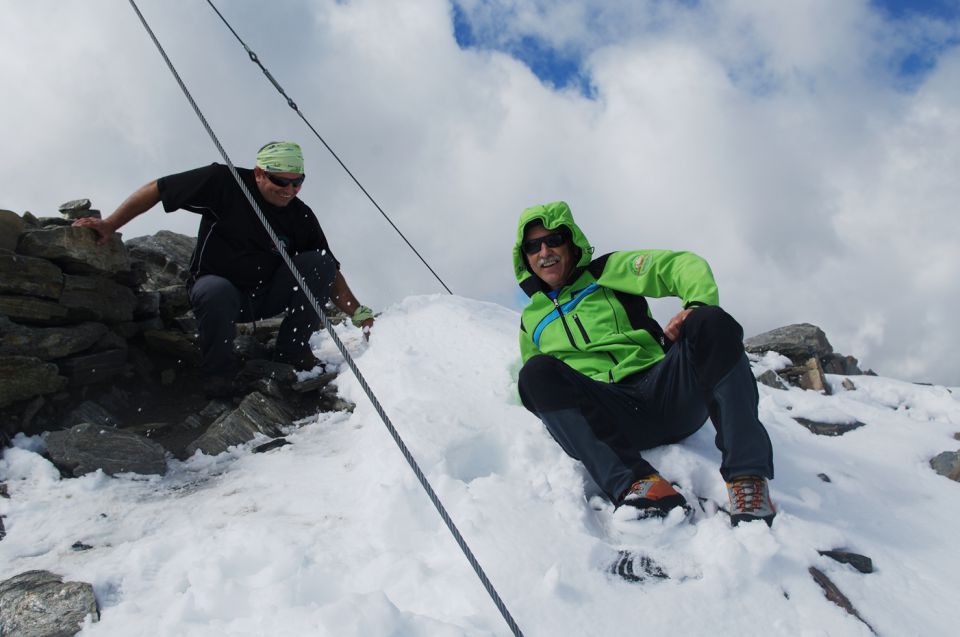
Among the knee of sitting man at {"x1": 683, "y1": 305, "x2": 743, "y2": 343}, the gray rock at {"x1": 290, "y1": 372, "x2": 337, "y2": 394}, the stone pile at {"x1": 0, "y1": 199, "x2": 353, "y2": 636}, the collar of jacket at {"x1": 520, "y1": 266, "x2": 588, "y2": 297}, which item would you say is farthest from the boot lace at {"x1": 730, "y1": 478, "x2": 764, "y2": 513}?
the gray rock at {"x1": 290, "y1": 372, "x2": 337, "y2": 394}

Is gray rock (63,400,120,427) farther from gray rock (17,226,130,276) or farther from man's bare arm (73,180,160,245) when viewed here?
man's bare arm (73,180,160,245)

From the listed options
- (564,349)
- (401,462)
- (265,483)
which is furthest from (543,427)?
(265,483)

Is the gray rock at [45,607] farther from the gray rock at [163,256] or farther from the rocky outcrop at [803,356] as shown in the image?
the rocky outcrop at [803,356]

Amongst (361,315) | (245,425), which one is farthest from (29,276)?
(361,315)

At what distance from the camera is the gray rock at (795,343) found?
7.28 m

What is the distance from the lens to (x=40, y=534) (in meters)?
3.27

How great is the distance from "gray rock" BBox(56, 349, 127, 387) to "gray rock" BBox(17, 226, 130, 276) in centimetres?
71

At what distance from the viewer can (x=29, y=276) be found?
193 inches

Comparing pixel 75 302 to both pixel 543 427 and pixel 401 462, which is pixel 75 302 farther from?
pixel 543 427

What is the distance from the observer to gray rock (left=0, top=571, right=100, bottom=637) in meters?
2.41

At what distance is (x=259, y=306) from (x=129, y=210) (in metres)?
1.25

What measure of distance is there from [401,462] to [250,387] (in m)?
2.42

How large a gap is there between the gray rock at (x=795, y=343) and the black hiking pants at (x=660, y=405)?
14.2 ft

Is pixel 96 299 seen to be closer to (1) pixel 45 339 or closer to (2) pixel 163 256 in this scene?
(1) pixel 45 339
